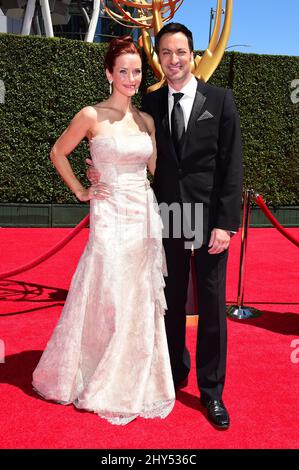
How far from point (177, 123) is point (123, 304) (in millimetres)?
959

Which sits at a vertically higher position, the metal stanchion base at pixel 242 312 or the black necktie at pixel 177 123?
the black necktie at pixel 177 123

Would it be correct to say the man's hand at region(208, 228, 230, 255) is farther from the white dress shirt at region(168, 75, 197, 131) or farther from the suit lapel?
the white dress shirt at region(168, 75, 197, 131)

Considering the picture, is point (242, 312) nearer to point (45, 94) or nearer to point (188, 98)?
point (188, 98)

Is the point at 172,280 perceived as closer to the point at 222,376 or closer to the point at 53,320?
the point at 222,376

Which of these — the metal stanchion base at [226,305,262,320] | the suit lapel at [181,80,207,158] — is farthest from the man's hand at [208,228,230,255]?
the metal stanchion base at [226,305,262,320]

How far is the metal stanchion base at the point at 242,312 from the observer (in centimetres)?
434

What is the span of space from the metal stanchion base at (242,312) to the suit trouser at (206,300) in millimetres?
1679

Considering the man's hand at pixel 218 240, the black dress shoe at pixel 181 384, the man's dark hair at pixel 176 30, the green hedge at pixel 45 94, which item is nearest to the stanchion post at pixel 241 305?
the black dress shoe at pixel 181 384

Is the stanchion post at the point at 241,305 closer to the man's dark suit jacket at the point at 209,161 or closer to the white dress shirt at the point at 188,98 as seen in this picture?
the man's dark suit jacket at the point at 209,161

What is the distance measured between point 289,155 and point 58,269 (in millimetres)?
5830

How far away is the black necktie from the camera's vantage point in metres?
2.54

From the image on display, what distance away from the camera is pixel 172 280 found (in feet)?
8.95

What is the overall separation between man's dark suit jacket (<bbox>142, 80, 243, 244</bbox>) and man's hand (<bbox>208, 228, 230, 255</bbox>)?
3 centimetres
